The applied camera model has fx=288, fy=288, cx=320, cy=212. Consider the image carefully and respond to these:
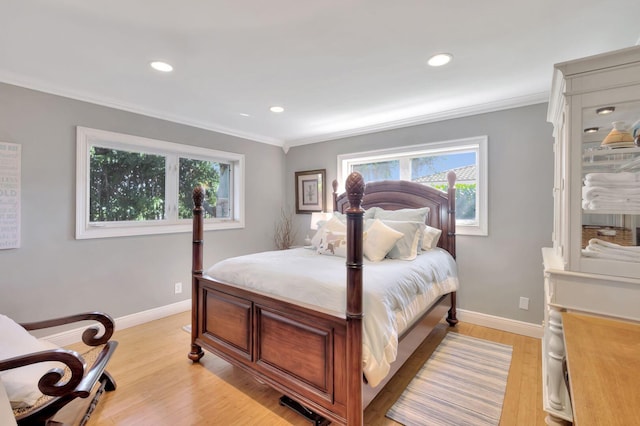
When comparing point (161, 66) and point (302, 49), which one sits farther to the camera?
point (161, 66)

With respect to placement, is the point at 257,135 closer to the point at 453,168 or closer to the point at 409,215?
the point at 409,215

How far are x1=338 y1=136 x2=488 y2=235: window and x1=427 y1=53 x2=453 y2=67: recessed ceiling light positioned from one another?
128 cm

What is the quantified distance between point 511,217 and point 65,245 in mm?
4344

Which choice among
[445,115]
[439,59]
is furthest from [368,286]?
[445,115]

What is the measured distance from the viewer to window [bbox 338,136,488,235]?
313cm

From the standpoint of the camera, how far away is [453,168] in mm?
3414

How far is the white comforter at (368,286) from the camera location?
5.09 ft

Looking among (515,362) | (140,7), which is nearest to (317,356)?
(515,362)

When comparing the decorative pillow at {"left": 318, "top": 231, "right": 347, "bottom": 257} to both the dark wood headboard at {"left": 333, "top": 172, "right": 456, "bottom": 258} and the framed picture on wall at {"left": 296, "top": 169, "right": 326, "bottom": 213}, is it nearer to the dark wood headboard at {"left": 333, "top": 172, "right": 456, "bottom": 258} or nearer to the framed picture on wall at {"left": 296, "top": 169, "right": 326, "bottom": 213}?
the dark wood headboard at {"left": 333, "top": 172, "right": 456, "bottom": 258}

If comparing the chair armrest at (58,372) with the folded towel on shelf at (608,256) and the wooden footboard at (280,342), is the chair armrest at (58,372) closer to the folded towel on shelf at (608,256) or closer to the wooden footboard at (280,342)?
the wooden footboard at (280,342)

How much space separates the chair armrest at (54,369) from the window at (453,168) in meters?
3.36

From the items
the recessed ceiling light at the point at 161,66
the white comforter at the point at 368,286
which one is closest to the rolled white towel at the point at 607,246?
the white comforter at the point at 368,286

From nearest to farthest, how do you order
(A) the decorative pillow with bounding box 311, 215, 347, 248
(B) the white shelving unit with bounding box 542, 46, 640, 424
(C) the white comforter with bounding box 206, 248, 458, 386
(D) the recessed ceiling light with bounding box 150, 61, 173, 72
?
(B) the white shelving unit with bounding box 542, 46, 640, 424 < (C) the white comforter with bounding box 206, 248, 458, 386 < (D) the recessed ceiling light with bounding box 150, 61, 173, 72 < (A) the decorative pillow with bounding box 311, 215, 347, 248

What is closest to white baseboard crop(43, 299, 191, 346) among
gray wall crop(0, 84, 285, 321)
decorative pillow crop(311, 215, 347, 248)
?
gray wall crop(0, 84, 285, 321)
